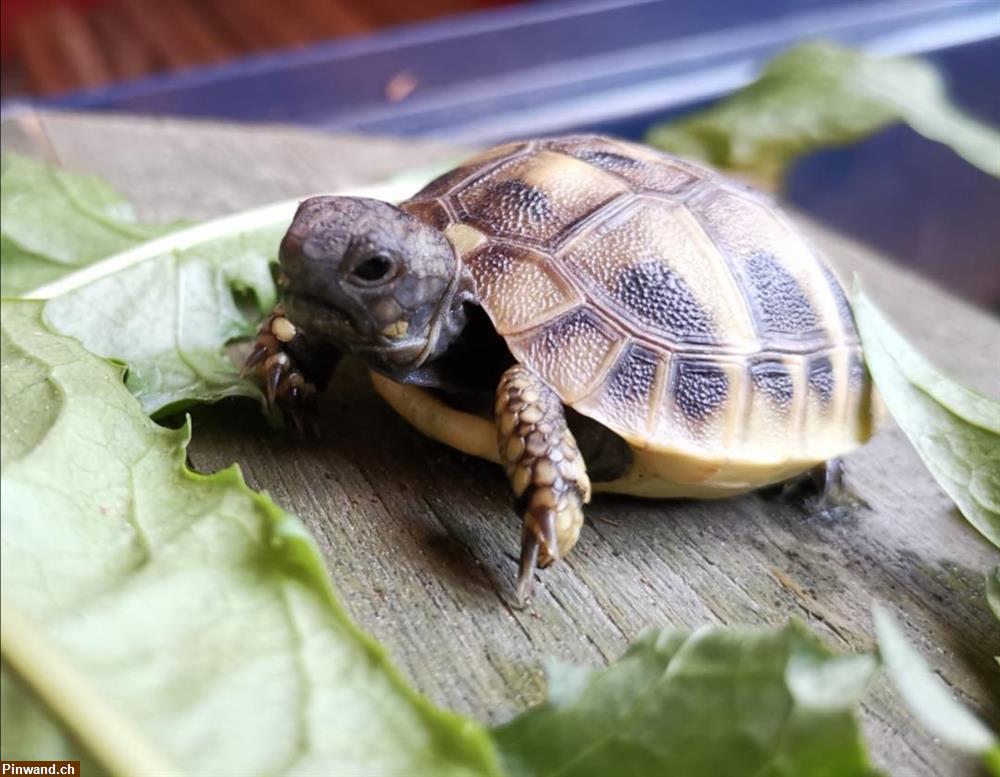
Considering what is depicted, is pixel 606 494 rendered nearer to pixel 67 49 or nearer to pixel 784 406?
pixel 784 406

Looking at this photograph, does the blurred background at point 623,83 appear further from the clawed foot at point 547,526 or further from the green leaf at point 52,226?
the clawed foot at point 547,526

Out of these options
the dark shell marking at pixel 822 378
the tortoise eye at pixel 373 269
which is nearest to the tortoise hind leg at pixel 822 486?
the dark shell marking at pixel 822 378

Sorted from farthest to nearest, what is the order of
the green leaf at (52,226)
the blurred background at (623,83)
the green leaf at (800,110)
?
the blurred background at (623,83) → the green leaf at (800,110) → the green leaf at (52,226)

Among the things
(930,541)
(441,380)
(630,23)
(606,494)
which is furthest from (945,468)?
(630,23)

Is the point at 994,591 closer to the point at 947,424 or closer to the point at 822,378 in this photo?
the point at 947,424

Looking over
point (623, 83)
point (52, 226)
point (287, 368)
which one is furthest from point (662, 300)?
point (623, 83)

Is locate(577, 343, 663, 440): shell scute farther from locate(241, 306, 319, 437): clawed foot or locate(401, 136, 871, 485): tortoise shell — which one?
locate(241, 306, 319, 437): clawed foot

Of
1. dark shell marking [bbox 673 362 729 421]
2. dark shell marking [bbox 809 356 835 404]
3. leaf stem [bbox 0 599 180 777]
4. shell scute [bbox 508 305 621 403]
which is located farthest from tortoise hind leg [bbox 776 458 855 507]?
leaf stem [bbox 0 599 180 777]
